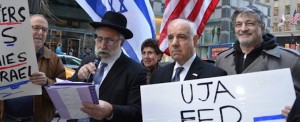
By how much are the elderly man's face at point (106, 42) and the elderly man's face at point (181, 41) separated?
471mm

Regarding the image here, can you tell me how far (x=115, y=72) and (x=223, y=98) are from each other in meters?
0.94

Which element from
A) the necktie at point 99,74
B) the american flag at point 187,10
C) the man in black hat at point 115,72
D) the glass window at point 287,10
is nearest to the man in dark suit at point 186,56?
the man in black hat at point 115,72

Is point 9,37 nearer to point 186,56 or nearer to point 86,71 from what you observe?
point 86,71

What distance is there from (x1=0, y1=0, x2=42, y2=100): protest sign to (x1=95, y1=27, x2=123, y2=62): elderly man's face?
535mm

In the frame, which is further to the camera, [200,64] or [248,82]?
[200,64]

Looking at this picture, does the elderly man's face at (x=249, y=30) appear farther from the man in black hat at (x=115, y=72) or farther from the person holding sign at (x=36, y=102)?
the person holding sign at (x=36, y=102)

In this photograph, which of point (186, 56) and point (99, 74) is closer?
point (186, 56)

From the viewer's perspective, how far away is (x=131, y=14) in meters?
4.91

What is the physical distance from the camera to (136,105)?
3.05 metres

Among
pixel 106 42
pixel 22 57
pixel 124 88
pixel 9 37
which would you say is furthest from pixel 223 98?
pixel 9 37

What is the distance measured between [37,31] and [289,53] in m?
2.24

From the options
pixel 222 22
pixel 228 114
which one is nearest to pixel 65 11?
pixel 222 22

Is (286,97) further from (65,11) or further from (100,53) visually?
(65,11)

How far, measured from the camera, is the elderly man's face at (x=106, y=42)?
10.2 ft
